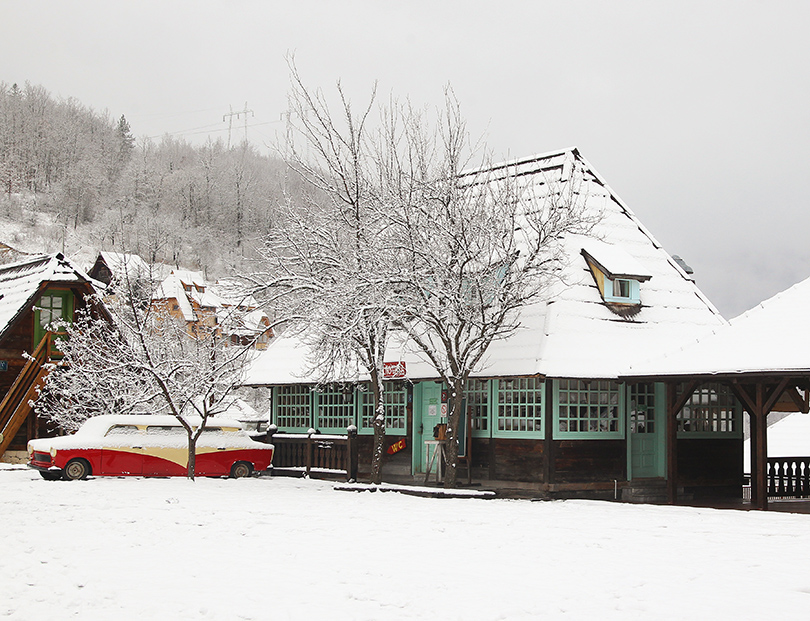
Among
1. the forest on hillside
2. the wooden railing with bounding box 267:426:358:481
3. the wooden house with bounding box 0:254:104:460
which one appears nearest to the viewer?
the wooden railing with bounding box 267:426:358:481

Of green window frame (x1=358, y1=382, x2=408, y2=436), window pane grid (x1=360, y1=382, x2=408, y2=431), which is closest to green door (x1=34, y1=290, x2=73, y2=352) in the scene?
green window frame (x1=358, y1=382, x2=408, y2=436)

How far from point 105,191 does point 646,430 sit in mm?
92189

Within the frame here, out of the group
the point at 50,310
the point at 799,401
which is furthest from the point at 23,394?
the point at 799,401

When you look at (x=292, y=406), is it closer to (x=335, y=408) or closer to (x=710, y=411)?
(x=335, y=408)

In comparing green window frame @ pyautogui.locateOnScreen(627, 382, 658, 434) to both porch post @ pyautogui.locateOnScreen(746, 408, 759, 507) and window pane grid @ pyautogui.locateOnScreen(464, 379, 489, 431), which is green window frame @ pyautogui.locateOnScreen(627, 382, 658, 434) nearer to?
porch post @ pyautogui.locateOnScreen(746, 408, 759, 507)

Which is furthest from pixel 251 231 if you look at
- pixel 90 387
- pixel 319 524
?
pixel 319 524

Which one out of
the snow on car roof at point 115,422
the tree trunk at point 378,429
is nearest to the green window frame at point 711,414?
the tree trunk at point 378,429

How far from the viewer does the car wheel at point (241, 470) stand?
21688 mm

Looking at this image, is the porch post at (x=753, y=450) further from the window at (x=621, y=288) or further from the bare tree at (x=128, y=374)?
the bare tree at (x=128, y=374)

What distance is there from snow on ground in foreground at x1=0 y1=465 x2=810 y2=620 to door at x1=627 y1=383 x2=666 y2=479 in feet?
11.4

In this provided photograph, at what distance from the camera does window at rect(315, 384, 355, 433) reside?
23.3 m

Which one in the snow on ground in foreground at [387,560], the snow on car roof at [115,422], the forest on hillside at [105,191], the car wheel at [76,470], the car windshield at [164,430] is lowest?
the snow on ground in foreground at [387,560]

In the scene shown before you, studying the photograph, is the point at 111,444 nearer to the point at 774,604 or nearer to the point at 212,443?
the point at 212,443

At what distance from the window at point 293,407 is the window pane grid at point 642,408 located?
883 cm
